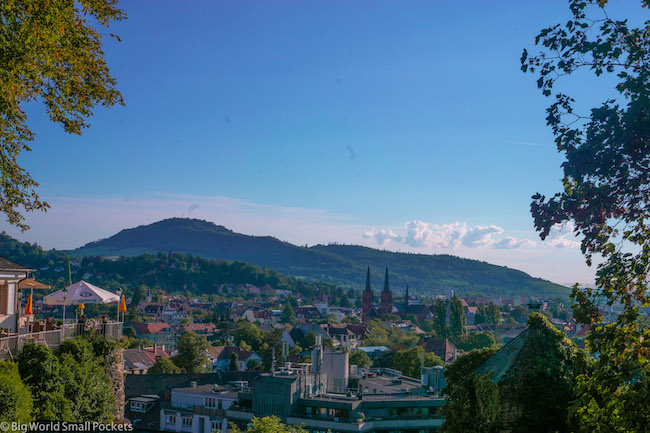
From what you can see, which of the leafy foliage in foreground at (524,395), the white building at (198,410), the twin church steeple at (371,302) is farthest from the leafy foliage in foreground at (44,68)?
the twin church steeple at (371,302)

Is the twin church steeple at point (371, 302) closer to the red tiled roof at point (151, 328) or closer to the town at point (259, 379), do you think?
the red tiled roof at point (151, 328)

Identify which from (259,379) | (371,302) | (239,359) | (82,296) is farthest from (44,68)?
(371,302)

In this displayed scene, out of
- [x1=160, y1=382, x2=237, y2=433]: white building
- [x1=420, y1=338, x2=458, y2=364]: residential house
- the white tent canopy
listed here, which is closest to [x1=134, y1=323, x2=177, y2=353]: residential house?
[x1=420, y1=338, x2=458, y2=364]: residential house

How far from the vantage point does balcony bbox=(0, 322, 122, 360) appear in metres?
11.7

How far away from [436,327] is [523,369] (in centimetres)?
10303

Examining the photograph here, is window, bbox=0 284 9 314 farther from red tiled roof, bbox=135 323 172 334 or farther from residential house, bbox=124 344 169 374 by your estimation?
red tiled roof, bbox=135 323 172 334

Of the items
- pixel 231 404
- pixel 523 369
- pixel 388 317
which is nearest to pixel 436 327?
pixel 388 317

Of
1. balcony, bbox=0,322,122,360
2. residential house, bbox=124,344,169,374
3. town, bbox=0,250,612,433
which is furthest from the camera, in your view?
residential house, bbox=124,344,169,374

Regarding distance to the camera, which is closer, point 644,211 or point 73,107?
point 644,211

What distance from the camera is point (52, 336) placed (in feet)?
43.5

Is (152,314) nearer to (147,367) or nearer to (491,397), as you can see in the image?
(147,367)

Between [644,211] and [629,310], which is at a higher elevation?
[644,211]

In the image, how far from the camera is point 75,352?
12.8 meters

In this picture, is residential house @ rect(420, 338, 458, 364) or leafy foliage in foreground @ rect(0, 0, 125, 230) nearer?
leafy foliage in foreground @ rect(0, 0, 125, 230)
